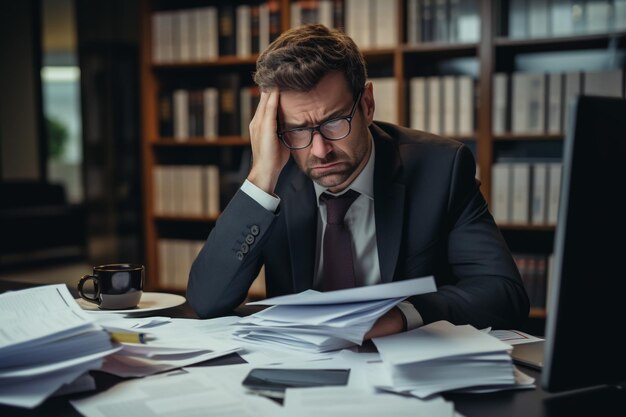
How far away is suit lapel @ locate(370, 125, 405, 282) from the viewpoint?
1.40 metres

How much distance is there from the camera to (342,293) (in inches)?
34.7

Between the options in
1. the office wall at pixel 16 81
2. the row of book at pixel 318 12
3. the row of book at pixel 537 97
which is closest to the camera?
the row of book at pixel 537 97

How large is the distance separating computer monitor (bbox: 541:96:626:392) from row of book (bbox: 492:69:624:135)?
211 centimetres

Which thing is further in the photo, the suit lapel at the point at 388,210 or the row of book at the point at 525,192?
the row of book at the point at 525,192

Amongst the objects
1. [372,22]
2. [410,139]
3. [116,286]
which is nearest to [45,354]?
[116,286]

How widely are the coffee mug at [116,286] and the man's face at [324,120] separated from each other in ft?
1.37

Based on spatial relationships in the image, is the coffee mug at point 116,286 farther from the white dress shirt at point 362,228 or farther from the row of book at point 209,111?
the row of book at point 209,111

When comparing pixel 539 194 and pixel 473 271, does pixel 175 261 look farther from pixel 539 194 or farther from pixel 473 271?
pixel 473 271

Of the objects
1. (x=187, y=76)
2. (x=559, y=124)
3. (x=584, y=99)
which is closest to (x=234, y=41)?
(x=187, y=76)

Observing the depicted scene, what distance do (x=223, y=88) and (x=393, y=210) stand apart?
1.99 m

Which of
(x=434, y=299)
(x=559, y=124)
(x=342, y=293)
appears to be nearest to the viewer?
(x=342, y=293)

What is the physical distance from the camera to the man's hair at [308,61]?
1355mm

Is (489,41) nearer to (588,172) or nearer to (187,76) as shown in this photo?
(187,76)

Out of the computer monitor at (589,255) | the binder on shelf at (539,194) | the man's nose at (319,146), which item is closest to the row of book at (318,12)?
the binder on shelf at (539,194)
